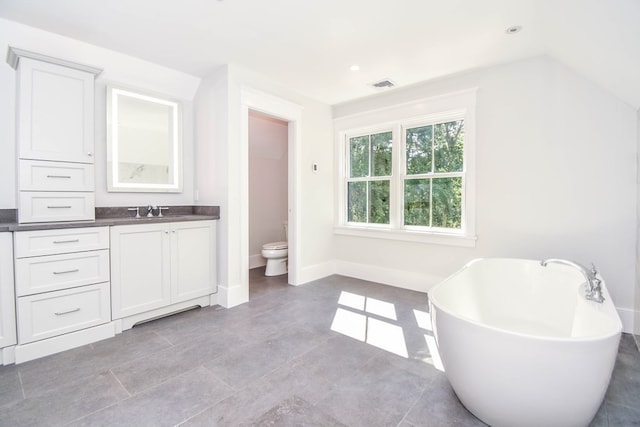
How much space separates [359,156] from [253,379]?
3178 mm

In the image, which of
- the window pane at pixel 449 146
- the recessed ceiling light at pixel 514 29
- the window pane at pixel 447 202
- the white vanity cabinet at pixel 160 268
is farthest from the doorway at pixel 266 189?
the recessed ceiling light at pixel 514 29

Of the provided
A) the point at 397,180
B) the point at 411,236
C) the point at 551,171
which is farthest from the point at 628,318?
the point at 397,180

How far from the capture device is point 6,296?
77.5 inches

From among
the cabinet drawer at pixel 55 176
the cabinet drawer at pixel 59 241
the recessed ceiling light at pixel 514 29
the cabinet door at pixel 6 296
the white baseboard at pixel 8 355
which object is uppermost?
the recessed ceiling light at pixel 514 29

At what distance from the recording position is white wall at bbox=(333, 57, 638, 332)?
2.46m

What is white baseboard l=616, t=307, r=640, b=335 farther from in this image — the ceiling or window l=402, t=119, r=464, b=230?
the ceiling

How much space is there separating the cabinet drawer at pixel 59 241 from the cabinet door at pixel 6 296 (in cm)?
5

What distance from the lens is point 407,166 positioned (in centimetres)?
374

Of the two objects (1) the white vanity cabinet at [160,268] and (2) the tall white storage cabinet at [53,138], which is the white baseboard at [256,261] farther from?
(2) the tall white storage cabinet at [53,138]

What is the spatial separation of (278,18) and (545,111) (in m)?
2.50

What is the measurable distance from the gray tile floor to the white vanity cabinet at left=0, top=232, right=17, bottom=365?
0.38ft

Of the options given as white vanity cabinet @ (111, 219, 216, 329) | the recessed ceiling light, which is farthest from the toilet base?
the recessed ceiling light

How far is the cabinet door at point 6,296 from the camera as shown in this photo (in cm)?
195

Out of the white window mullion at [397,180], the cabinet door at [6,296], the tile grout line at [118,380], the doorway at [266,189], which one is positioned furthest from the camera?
the doorway at [266,189]
